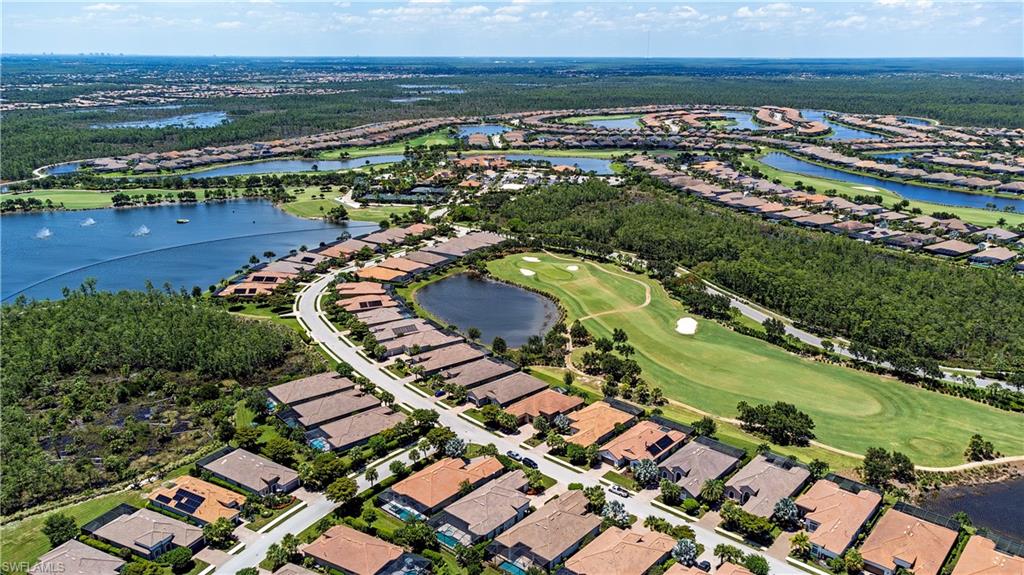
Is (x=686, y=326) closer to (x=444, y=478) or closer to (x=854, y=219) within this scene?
(x=444, y=478)

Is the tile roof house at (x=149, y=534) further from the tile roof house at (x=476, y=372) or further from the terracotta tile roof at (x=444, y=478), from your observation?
the tile roof house at (x=476, y=372)

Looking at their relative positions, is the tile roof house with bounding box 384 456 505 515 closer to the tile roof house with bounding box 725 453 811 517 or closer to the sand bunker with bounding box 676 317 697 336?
the tile roof house with bounding box 725 453 811 517

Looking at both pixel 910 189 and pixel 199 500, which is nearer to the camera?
pixel 199 500

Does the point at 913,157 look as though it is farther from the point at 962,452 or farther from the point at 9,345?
the point at 9,345

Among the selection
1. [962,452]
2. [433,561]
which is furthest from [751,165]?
[433,561]

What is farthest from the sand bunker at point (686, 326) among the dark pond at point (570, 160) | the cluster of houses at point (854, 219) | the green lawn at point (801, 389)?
the dark pond at point (570, 160)

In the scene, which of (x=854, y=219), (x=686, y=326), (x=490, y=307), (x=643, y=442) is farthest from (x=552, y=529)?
(x=854, y=219)
